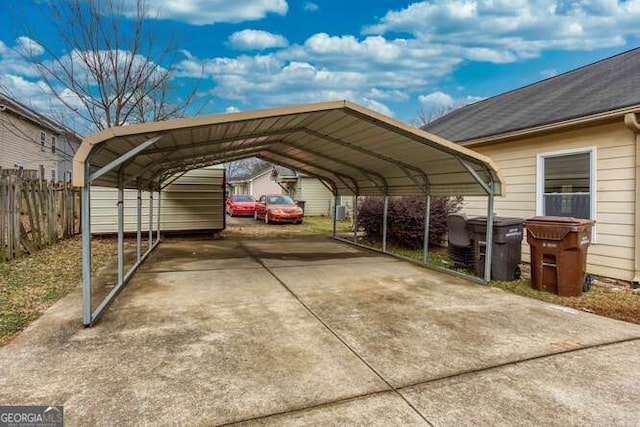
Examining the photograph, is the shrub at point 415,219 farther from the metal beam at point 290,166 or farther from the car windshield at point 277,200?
the car windshield at point 277,200

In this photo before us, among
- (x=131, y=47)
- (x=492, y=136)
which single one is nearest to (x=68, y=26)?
(x=131, y=47)

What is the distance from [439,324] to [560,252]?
8.47 ft

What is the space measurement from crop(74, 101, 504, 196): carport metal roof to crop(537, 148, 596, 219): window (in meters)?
1.70

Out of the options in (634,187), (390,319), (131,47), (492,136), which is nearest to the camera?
(390,319)

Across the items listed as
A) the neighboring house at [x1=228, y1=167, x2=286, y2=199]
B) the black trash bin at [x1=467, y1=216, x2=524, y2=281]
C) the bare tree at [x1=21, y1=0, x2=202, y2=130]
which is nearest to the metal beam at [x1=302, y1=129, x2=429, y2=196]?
the black trash bin at [x1=467, y1=216, x2=524, y2=281]

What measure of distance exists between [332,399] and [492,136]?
23.1 feet

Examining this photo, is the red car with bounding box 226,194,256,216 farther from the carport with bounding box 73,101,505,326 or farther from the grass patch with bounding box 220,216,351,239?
the carport with bounding box 73,101,505,326

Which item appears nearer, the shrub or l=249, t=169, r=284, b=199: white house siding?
the shrub

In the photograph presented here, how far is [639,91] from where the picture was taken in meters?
5.64

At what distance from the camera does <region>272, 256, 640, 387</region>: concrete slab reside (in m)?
3.21

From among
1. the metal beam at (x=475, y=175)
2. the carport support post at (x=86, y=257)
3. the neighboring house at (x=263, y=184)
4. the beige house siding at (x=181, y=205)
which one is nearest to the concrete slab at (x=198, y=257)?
the beige house siding at (x=181, y=205)

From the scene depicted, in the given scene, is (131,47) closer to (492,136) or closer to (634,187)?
(492,136)

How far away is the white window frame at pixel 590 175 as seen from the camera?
611 centimetres

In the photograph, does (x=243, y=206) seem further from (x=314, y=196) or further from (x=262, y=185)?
(x=262, y=185)
